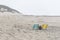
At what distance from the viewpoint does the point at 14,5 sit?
8.32 m

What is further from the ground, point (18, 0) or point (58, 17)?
point (18, 0)

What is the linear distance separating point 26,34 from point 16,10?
3.84 meters

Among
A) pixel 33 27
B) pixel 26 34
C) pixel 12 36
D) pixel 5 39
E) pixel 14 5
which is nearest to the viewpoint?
pixel 5 39

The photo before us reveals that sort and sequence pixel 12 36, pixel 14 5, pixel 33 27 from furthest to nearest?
pixel 14 5, pixel 33 27, pixel 12 36

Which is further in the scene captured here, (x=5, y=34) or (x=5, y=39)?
(x=5, y=34)

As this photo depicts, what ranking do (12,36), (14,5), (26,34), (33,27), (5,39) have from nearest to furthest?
(5,39)
(12,36)
(26,34)
(33,27)
(14,5)

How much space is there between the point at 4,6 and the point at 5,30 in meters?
3.85

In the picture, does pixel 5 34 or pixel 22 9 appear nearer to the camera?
pixel 5 34

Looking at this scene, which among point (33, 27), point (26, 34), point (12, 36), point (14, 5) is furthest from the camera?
point (14, 5)

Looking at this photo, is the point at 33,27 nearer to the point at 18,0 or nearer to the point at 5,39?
the point at 5,39

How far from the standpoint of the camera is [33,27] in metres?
5.55

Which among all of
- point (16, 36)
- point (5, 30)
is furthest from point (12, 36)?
point (5, 30)

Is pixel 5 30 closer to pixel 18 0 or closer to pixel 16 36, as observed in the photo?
pixel 16 36

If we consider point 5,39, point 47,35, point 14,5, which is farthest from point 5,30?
point 14,5
